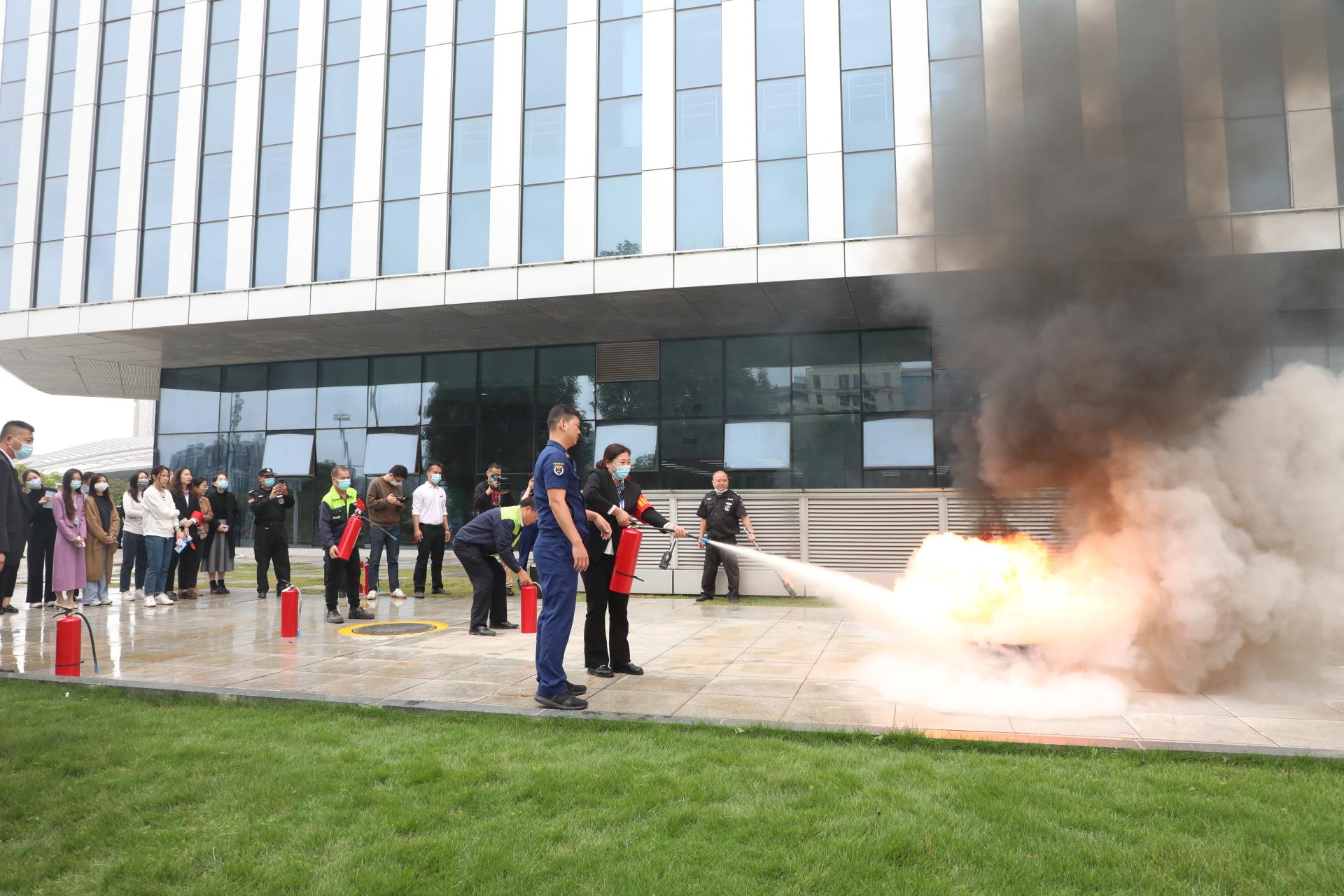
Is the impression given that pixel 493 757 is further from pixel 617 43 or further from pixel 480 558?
pixel 617 43

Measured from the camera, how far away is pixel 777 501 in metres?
12.6

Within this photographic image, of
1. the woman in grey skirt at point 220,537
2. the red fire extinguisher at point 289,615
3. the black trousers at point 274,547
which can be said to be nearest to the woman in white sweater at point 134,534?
the woman in grey skirt at point 220,537

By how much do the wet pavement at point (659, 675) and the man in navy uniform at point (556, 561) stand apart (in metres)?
0.20

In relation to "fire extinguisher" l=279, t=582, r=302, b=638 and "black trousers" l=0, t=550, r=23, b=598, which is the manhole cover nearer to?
"fire extinguisher" l=279, t=582, r=302, b=638

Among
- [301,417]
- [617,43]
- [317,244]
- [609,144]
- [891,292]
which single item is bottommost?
[301,417]

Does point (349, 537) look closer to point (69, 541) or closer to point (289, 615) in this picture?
point (289, 615)

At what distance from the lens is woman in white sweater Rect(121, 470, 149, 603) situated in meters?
10.9

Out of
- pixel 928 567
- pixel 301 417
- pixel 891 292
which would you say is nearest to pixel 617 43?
pixel 891 292

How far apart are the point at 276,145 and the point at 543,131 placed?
656 cm

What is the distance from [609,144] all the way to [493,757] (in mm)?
14265

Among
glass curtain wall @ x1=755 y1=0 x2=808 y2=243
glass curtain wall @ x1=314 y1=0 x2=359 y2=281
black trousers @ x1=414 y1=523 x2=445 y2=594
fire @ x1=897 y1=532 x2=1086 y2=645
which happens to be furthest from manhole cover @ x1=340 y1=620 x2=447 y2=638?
glass curtain wall @ x1=314 y1=0 x2=359 y2=281

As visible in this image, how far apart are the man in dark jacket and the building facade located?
6.50m

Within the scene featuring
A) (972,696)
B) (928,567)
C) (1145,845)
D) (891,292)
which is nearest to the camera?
(1145,845)

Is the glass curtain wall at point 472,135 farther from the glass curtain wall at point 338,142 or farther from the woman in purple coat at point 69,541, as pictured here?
the woman in purple coat at point 69,541
